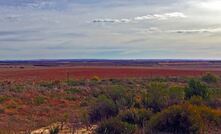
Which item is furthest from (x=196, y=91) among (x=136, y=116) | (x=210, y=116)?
(x=136, y=116)

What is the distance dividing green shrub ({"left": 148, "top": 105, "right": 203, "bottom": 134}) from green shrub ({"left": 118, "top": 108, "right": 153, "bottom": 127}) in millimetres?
1324

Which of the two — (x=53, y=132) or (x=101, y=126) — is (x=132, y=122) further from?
(x=53, y=132)

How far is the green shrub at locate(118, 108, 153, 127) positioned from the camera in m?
16.2

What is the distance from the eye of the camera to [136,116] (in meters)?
16.5

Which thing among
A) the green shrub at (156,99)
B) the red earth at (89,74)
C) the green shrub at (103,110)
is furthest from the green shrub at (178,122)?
the red earth at (89,74)

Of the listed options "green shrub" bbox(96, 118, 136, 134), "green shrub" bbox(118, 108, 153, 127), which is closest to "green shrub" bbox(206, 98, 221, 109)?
"green shrub" bbox(118, 108, 153, 127)

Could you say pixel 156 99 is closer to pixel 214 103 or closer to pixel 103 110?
pixel 103 110

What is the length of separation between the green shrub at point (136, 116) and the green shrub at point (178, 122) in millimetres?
1324

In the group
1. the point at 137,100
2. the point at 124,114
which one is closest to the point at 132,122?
the point at 124,114

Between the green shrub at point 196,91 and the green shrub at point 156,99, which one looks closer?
the green shrub at point 156,99

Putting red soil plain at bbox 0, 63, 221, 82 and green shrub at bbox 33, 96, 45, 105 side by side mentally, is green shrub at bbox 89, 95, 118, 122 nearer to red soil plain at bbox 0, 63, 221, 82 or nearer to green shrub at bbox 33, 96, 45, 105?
green shrub at bbox 33, 96, 45, 105

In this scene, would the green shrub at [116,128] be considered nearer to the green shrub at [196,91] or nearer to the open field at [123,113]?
the open field at [123,113]

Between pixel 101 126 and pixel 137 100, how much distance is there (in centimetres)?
658

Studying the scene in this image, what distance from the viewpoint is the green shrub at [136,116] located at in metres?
16.2
